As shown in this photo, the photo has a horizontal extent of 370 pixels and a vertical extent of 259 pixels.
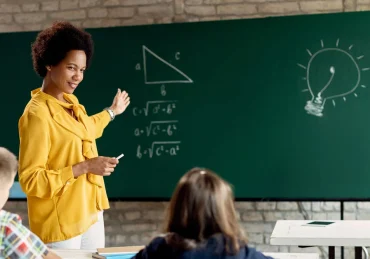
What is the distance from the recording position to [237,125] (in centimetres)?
455

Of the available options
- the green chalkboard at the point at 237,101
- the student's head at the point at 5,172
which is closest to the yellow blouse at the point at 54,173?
the student's head at the point at 5,172

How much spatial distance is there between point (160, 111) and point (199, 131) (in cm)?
31

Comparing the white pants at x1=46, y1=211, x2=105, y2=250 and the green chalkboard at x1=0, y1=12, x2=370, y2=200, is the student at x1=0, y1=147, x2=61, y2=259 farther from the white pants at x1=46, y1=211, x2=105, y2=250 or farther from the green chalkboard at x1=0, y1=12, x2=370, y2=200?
the green chalkboard at x1=0, y1=12, x2=370, y2=200

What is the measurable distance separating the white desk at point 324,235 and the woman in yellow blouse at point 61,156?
2.56 ft

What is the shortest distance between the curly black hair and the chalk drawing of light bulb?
1.95m

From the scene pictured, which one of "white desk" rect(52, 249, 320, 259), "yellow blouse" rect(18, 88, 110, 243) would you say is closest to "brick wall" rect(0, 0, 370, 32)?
"yellow blouse" rect(18, 88, 110, 243)

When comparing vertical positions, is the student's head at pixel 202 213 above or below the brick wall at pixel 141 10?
below

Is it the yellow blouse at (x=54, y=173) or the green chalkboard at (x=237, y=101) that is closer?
the yellow blouse at (x=54, y=173)

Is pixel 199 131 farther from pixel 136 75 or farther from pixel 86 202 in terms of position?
pixel 86 202

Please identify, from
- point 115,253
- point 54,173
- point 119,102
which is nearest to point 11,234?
point 115,253

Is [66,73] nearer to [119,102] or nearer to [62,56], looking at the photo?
[62,56]

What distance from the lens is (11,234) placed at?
72.6 inches

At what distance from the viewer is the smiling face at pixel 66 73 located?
2.86m

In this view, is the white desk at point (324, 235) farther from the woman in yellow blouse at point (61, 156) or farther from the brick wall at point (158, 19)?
the brick wall at point (158, 19)
